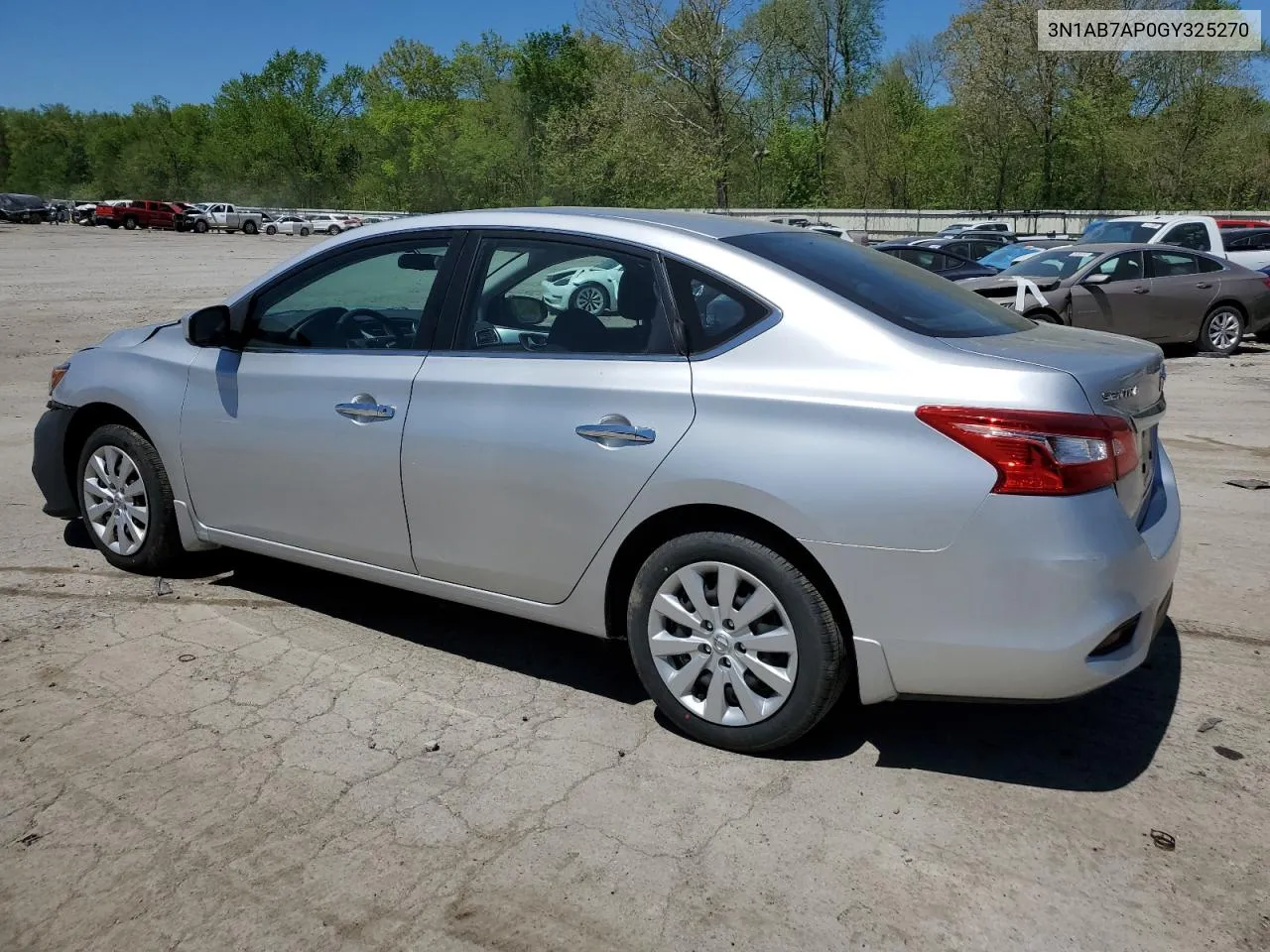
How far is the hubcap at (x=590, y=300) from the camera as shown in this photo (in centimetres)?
382

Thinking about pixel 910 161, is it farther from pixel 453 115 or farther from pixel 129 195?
pixel 129 195

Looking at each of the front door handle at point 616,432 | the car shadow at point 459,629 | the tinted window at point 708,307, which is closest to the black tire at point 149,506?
the car shadow at point 459,629

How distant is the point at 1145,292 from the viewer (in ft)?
→ 44.9

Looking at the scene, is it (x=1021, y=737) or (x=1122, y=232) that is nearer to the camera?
(x=1021, y=737)

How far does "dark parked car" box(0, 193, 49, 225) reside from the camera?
68.9 m

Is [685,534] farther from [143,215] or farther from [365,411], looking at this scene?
[143,215]

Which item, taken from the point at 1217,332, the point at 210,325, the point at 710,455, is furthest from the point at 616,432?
the point at 1217,332

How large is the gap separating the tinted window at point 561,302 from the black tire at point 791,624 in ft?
2.18

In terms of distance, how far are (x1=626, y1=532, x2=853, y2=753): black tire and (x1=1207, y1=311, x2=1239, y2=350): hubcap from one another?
42.2 ft

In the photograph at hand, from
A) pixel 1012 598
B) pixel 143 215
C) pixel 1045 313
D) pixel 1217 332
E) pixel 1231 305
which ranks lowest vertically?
pixel 1217 332

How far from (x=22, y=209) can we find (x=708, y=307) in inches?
3049

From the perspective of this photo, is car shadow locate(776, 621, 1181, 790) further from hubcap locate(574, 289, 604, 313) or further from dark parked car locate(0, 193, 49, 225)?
dark parked car locate(0, 193, 49, 225)

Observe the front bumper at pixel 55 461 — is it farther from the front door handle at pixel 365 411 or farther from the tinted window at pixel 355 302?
the front door handle at pixel 365 411

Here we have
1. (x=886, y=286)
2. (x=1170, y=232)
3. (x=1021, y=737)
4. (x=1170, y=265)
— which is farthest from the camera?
(x=1170, y=232)
